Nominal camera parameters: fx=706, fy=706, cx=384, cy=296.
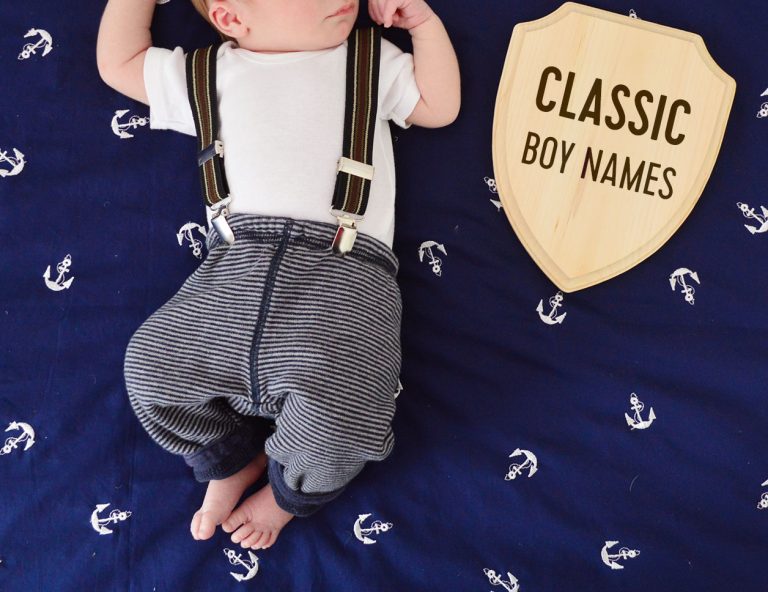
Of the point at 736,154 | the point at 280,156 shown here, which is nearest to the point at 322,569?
the point at 280,156

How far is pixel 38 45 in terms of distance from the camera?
1022 mm

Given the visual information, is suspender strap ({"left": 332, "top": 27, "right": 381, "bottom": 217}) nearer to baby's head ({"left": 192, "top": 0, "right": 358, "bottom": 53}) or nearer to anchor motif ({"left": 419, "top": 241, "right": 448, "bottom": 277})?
baby's head ({"left": 192, "top": 0, "right": 358, "bottom": 53})

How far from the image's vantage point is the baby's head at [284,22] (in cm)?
89

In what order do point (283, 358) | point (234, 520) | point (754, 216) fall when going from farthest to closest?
1. point (754, 216)
2. point (234, 520)
3. point (283, 358)

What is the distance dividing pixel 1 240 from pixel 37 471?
33 cm

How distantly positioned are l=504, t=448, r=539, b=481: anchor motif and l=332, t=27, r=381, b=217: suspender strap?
1.32ft

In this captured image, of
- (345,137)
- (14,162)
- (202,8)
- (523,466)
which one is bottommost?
(523,466)

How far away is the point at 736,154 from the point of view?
41.8 inches

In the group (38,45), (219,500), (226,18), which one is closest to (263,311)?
(219,500)

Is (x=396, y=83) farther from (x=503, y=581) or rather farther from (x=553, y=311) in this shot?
(x=503, y=581)

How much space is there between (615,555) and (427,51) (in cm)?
73

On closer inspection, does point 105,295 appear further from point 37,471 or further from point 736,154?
point 736,154

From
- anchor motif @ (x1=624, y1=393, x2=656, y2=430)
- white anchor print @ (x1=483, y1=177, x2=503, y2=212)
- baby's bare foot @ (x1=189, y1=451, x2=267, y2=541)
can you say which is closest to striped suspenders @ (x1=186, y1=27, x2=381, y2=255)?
white anchor print @ (x1=483, y1=177, x2=503, y2=212)

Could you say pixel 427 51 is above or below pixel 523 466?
above
